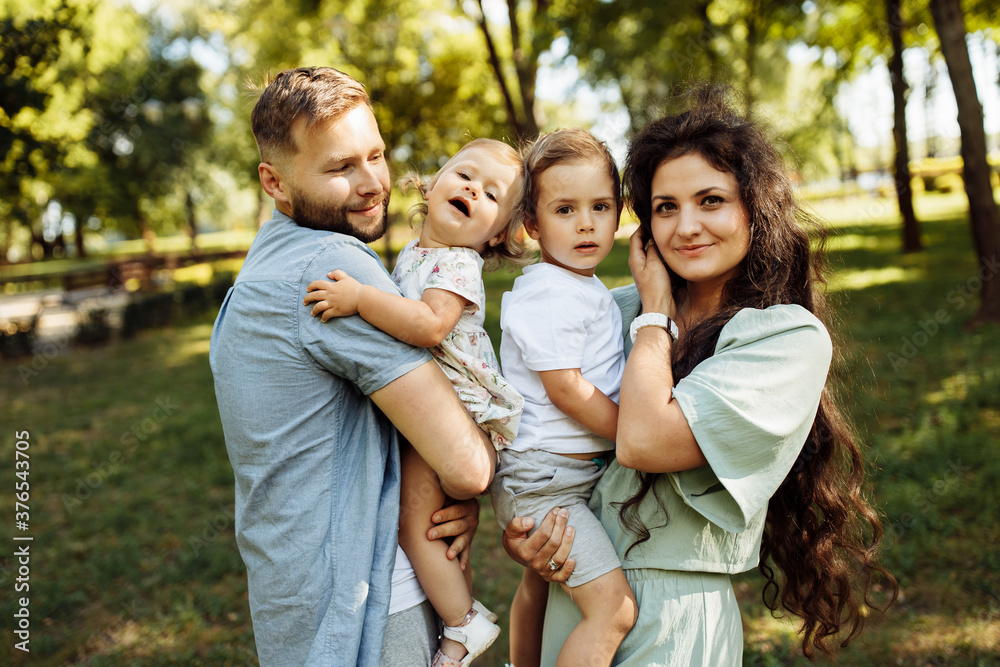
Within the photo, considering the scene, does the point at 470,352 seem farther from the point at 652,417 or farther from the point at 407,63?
the point at 407,63

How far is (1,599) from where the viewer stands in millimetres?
4570

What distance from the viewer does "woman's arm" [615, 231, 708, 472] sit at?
163 cm

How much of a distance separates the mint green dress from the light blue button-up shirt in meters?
0.63

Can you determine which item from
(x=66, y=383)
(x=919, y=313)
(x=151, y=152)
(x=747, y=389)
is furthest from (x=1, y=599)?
(x=151, y=152)

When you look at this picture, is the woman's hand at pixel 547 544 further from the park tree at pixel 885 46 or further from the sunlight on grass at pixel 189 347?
the park tree at pixel 885 46

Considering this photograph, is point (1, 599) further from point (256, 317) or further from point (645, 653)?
point (645, 653)

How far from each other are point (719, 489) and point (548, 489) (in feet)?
1.47

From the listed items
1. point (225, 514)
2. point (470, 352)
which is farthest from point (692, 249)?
point (225, 514)

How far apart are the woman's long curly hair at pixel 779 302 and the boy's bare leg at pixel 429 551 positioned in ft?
1.60

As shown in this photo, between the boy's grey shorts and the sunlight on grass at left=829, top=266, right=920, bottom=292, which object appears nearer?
the boy's grey shorts

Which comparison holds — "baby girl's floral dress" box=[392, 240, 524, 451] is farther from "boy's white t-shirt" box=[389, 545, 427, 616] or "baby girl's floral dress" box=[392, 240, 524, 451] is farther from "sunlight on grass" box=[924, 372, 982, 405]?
"sunlight on grass" box=[924, 372, 982, 405]

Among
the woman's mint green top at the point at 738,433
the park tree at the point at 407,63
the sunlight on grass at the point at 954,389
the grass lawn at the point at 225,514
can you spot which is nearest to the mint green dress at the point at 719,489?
the woman's mint green top at the point at 738,433

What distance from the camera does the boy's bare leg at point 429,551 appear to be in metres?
1.84

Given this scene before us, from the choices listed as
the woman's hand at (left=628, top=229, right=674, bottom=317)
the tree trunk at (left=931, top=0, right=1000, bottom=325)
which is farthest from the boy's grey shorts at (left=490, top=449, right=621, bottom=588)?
the tree trunk at (left=931, top=0, right=1000, bottom=325)
